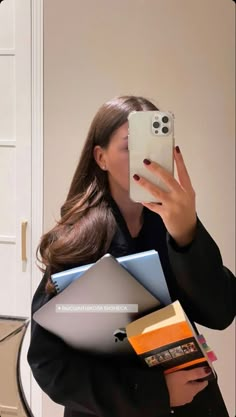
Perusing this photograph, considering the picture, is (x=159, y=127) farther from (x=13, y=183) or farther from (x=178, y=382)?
(x=13, y=183)

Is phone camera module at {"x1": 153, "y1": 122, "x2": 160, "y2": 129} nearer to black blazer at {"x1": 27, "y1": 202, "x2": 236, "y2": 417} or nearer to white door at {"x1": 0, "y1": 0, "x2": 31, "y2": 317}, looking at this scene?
black blazer at {"x1": 27, "y1": 202, "x2": 236, "y2": 417}

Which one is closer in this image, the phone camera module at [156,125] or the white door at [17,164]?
the phone camera module at [156,125]

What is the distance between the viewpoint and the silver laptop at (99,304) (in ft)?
1.55

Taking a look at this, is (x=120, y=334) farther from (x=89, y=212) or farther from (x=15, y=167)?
(x=15, y=167)

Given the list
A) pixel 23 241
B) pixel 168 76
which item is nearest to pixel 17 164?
pixel 23 241

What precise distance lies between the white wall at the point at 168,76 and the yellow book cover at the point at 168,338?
12.9 inches

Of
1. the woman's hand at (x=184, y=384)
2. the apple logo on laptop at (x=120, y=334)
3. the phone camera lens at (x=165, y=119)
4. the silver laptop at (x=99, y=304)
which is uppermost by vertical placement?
the phone camera lens at (x=165, y=119)

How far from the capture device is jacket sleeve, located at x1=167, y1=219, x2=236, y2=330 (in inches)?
19.0

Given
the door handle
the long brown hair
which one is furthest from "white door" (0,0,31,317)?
the long brown hair

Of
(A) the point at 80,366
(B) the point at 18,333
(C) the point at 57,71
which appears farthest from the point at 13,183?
(A) the point at 80,366

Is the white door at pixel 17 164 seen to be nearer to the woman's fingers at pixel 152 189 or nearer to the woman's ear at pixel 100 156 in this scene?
the woman's ear at pixel 100 156

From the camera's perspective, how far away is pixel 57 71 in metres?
0.86

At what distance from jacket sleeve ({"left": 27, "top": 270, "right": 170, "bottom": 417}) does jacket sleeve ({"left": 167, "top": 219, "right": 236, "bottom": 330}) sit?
0.09 metres

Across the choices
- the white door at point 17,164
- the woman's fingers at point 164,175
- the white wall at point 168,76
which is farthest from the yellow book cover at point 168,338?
the white door at point 17,164
